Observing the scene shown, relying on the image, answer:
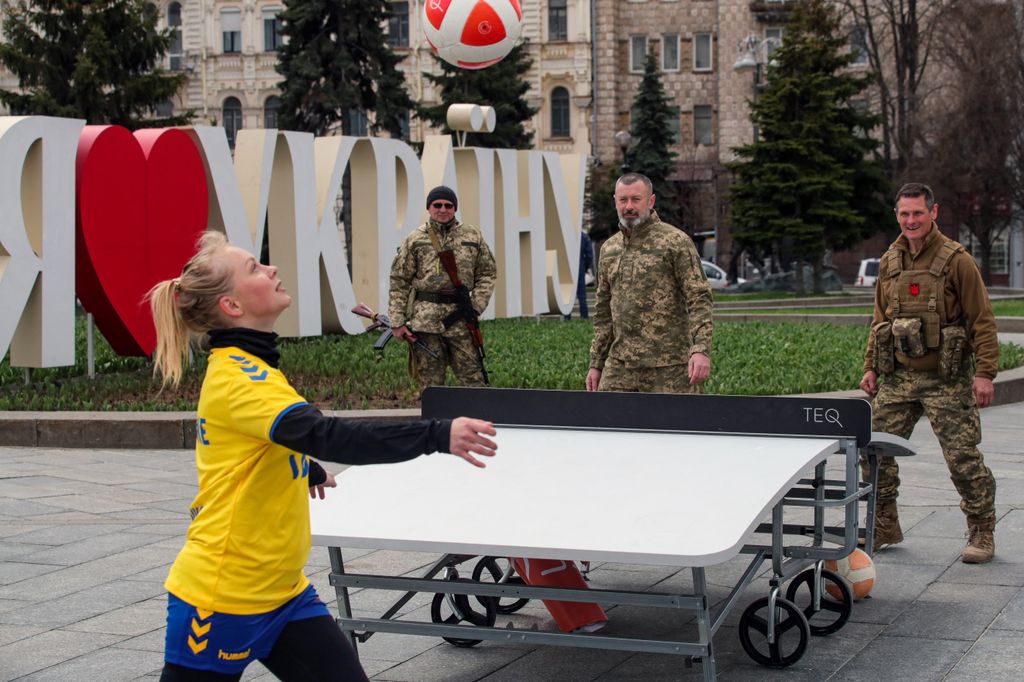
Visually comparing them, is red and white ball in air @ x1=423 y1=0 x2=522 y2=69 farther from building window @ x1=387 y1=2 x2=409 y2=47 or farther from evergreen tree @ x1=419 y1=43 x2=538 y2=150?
building window @ x1=387 y1=2 x2=409 y2=47

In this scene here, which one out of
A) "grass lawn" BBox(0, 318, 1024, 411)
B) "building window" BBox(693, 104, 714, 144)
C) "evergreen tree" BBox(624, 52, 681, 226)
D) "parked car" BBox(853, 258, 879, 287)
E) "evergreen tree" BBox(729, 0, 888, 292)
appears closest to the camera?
"grass lawn" BBox(0, 318, 1024, 411)

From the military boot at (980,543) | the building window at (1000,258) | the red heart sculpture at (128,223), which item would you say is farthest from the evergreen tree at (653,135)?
the military boot at (980,543)

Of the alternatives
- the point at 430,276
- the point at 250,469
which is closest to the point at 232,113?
the point at 430,276

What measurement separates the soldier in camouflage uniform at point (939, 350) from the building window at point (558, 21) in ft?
188

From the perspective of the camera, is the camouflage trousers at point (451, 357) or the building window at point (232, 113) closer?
the camouflage trousers at point (451, 357)

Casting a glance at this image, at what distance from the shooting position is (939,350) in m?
6.72

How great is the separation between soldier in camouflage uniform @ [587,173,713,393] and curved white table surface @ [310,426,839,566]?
192 cm

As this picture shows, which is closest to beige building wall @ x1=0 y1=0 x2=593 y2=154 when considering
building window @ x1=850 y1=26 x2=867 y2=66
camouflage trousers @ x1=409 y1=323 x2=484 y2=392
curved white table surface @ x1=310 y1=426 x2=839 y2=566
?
building window @ x1=850 y1=26 x2=867 y2=66

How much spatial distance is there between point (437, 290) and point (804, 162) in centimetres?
3388

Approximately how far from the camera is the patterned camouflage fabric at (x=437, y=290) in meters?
9.70

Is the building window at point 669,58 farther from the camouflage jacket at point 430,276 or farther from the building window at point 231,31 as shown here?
the camouflage jacket at point 430,276

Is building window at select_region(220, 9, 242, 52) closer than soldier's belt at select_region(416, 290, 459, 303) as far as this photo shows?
No

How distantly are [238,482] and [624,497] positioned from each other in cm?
159

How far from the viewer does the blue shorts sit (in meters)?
3.43
